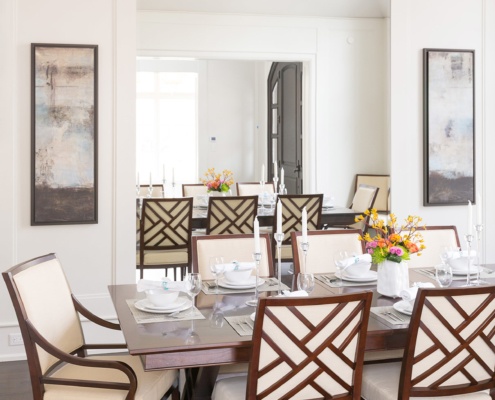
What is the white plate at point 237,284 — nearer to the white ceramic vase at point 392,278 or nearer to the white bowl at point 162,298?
the white bowl at point 162,298

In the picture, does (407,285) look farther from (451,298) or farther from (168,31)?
(168,31)

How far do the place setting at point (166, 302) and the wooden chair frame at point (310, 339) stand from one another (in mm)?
482

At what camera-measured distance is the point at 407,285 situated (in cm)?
309

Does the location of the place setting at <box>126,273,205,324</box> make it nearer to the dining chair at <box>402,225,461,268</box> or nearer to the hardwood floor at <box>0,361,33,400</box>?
the hardwood floor at <box>0,361,33,400</box>

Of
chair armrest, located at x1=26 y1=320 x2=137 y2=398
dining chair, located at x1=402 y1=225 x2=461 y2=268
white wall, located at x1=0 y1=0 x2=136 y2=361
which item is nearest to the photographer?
chair armrest, located at x1=26 y1=320 x2=137 y2=398

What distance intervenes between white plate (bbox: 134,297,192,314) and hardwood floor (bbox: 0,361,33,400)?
4.40 ft

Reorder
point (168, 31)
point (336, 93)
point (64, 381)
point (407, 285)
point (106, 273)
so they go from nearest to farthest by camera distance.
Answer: point (64, 381), point (407, 285), point (106, 273), point (168, 31), point (336, 93)

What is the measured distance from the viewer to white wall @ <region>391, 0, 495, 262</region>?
208 inches

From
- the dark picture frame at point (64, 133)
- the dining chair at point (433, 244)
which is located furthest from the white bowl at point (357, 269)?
the dark picture frame at point (64, 133)

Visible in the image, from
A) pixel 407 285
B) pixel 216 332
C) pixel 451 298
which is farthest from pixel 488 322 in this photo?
pixel 216 332

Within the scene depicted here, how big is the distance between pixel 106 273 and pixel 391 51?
2700 mm

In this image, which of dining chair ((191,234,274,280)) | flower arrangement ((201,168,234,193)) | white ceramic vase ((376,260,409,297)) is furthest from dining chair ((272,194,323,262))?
white ceramic vase ((376,260,409,297))

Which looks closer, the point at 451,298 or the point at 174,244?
the point at 451,298

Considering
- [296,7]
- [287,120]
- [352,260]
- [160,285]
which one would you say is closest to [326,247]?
[352,260]
